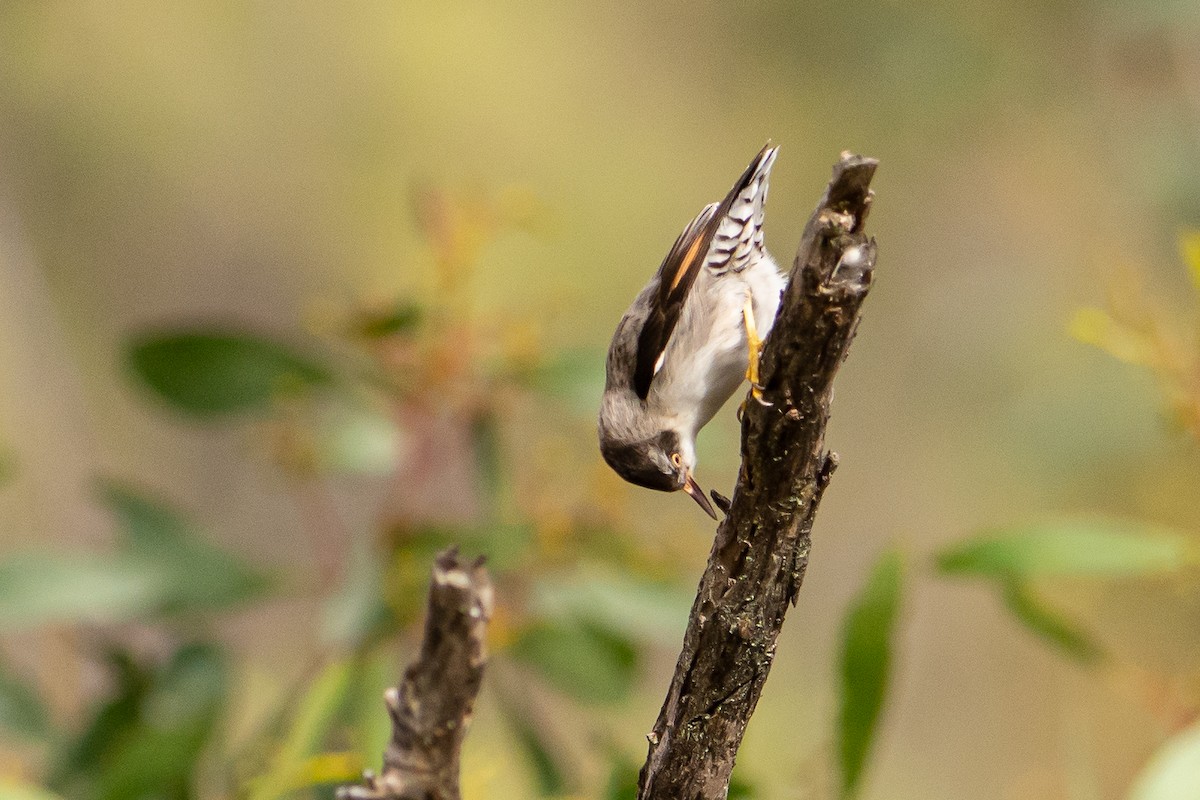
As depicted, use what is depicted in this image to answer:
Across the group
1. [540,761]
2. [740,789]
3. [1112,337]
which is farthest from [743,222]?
[540,761]

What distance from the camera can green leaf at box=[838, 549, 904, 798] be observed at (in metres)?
0.85

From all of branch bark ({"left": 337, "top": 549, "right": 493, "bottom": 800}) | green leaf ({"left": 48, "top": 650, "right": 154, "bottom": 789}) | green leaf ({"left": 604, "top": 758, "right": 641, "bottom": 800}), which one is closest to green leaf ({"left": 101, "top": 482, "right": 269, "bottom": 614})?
green leaf ({"left": 48, "top": 650, "right": 154, "bottom": 789})

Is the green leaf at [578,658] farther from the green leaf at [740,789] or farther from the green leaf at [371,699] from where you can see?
the green leaf at [740,789]

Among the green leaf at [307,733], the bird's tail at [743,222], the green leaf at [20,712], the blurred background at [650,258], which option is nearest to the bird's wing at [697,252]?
the bird's tail at [743,222]

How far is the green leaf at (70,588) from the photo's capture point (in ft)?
3.97

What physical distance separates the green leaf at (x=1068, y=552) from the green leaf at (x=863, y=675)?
4.9 inches

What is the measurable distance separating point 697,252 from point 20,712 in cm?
119

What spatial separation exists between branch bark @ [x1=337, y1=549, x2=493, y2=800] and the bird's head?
0.41 m

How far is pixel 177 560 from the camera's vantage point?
1320 mm

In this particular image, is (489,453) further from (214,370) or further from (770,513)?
(770,513)

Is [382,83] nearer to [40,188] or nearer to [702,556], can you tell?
[40,188]

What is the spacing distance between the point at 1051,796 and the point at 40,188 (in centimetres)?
221

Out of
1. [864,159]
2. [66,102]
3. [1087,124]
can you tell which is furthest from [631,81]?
[864,159]

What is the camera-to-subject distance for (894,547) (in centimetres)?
93
